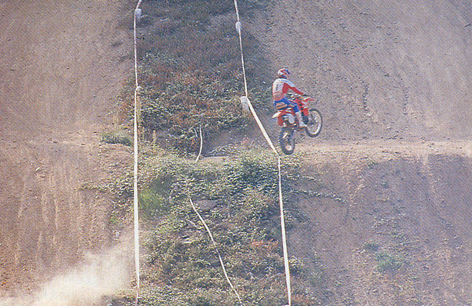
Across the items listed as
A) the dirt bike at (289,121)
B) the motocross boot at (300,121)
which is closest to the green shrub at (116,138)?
the dirt bike at (289,121)

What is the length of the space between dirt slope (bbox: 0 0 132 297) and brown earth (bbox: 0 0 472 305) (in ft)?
0.13

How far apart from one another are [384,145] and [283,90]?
359 centimetres

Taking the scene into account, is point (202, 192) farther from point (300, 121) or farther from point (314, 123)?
point (314, 123)

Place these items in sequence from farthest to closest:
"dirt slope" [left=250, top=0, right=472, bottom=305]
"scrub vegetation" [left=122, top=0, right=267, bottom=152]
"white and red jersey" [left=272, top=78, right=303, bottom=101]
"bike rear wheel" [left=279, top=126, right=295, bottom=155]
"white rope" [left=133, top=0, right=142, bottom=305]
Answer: "scrub vegetation" [left=122, top=0, right=267, bottom=152]
"bike rear wheel" [left=279, top=126, right=295, bottom=155]
"white and red jersey" [left=272, top=78, right=303, bottom=101]
"dirt slope" [left=250, top=0, right=472, bottom=305]
"white rope" [left=133, top=0, right=142, bottom=305]

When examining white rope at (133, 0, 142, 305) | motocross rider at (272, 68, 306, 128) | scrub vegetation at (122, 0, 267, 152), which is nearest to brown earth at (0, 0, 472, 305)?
white rope at (133, 0, 142, 305)

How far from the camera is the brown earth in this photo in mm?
9133

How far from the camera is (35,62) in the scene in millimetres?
16453

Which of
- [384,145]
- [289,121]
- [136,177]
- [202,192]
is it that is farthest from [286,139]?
[136,177]

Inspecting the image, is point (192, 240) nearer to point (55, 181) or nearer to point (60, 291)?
point (60, 291)

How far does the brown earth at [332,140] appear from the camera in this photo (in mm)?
9133

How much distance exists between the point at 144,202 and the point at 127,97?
5381mm

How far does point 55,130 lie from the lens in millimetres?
13008

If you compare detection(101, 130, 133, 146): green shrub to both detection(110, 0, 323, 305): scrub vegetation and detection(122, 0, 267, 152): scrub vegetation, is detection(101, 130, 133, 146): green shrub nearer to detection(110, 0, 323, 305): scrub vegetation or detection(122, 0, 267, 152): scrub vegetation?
detection(110, 0, 323, 305): scrub vegetation

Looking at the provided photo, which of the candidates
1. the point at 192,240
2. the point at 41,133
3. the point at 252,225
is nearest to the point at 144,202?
the point at 192,240
